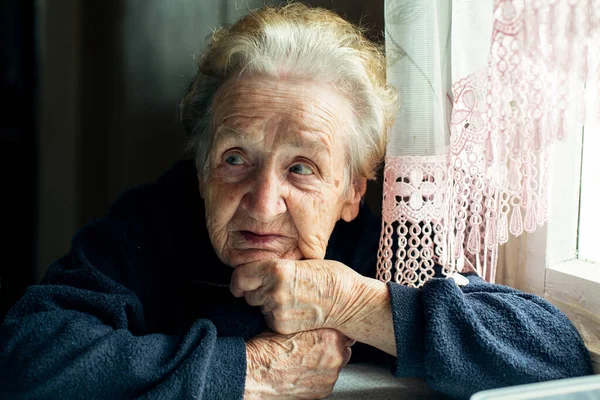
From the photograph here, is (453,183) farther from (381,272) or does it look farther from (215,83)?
(215,83)

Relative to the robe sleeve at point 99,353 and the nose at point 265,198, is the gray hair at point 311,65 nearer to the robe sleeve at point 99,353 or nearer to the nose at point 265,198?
the nose at point 265,198

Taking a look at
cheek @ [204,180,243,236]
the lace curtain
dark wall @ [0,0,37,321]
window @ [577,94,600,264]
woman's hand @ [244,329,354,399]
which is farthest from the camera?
dark wall @ [0,0,37,321]

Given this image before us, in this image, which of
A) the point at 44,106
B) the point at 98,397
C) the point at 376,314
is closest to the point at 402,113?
the point at 376,314

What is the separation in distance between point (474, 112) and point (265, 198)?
478 mm

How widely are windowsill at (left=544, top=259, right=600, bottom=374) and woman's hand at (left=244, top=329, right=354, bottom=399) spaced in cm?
56

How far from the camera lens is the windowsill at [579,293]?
49.9 inches

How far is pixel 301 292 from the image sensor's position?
3.86ft

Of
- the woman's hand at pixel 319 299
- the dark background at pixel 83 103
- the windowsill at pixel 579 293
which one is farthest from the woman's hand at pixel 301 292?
the dark background at pixel 83 103

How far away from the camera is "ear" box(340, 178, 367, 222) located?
4.64 ft

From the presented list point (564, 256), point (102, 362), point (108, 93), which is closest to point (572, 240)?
point (564, 256)

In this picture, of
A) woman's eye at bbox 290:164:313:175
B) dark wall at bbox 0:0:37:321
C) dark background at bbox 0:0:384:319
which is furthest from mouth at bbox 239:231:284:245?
dark wall at bbox 0:0:37:321

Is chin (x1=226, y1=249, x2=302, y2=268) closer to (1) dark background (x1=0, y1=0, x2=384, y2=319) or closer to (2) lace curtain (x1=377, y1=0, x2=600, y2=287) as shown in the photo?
(2) lace curtain (x1=377, y1=0, x2=600, y2=287)

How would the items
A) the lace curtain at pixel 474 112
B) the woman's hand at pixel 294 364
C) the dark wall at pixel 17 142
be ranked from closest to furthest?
the lace curtain at pixel 474 112 → the woman's hand at pixel 294 364 → the dark wall at pixel 17 142

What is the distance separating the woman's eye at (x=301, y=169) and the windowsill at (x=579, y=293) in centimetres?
71
